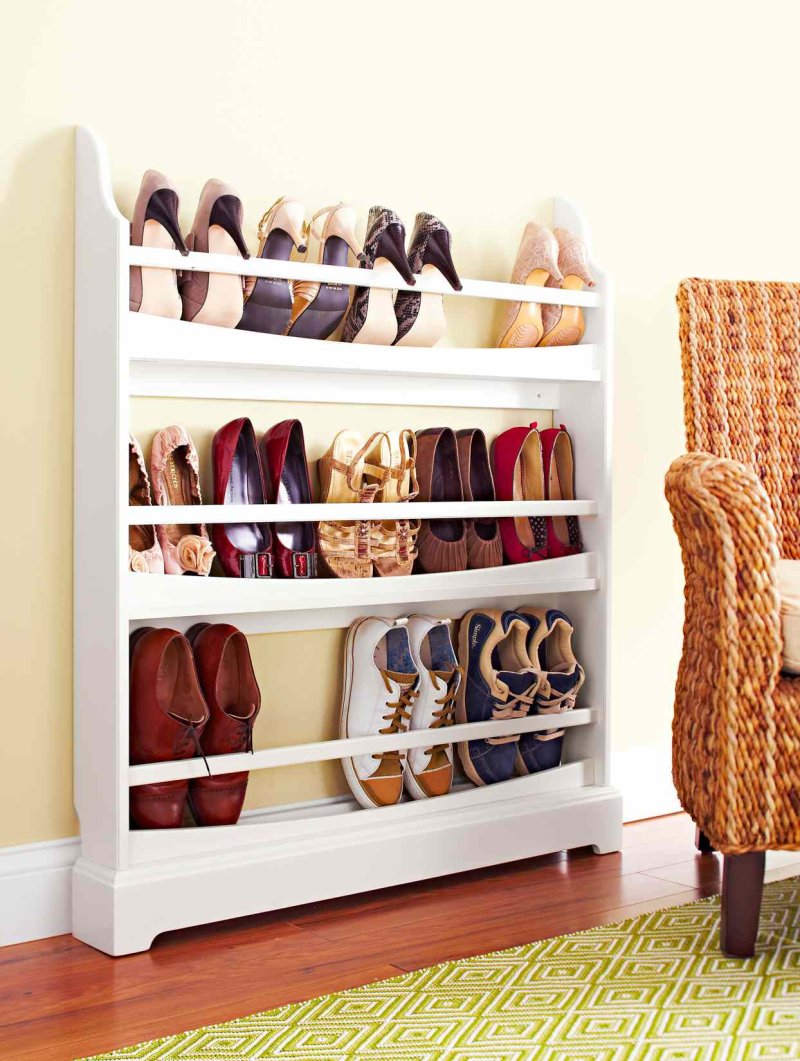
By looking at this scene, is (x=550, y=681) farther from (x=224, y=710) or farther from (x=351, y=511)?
(x=224, y=710)

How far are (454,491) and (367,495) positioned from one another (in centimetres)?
23

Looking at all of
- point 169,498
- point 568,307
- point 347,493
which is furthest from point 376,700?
point 568,307

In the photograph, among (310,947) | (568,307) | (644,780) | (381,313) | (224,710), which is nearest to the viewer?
(310,947)

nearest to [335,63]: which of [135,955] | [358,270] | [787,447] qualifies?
[358,270]

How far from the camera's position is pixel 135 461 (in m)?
1.95

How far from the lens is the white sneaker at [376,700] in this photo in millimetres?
2186

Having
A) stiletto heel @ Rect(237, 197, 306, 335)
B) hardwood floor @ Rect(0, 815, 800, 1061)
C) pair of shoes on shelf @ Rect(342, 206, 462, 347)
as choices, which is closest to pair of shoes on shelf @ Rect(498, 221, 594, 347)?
pair of shoes on shelf @ Rect(342, 206, 462, 347)

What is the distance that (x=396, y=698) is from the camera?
221 centimetres

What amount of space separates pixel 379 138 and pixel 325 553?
A: 0.83 metres

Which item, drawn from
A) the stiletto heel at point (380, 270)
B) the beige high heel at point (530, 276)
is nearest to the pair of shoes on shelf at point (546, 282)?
the beige high heel at point (530, 276)

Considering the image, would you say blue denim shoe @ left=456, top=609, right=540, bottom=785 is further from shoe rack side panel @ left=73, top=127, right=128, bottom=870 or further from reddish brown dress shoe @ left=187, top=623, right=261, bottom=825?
shoe rack side panel @ left=73, top=127, right=128, bottom=870

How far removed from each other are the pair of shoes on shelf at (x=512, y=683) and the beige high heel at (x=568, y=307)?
56 cm

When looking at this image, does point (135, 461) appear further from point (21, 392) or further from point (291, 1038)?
point (291, 1038)

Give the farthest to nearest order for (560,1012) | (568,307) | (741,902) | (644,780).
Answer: (644,780) < (568,307) < (741,902) < (560,1012)
